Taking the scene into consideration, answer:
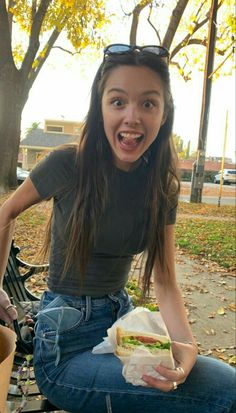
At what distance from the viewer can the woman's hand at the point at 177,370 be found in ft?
4.20

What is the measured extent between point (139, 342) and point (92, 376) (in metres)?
0.28

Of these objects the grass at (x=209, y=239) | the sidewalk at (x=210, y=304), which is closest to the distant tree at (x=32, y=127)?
the grass at (x=209, y=239)

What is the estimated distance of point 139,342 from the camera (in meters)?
1.32

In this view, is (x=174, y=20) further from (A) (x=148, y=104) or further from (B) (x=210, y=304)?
(A) (x=148, y=104)

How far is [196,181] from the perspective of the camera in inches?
535

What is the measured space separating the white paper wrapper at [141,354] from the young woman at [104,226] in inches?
7.2

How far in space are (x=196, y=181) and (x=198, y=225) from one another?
3.92 m

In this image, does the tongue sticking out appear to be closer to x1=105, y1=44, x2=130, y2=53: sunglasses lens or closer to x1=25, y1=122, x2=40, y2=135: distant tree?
x1=105, y1=44, x2=130, y2=53: sunglasses lens

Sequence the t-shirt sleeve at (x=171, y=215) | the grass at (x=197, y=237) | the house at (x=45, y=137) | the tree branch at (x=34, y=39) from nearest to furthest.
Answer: the t-shirt sleeve at (x=171, y=215) → the grass at (x=197, y=237) → the tree branch at (x=34, y=39) → the house at (x=45, y=137)

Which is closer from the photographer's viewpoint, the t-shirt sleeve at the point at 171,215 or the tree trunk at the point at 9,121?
the t-shirt sleeve at the point at 171,215

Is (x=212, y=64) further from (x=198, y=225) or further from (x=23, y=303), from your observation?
(x=23, y=303)

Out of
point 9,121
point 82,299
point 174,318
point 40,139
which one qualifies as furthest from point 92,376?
point 40,139

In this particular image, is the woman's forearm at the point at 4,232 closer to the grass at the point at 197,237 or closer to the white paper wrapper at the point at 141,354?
the white paper wrapper at the point at 141,354

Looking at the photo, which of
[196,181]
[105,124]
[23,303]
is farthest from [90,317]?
[196,181]
